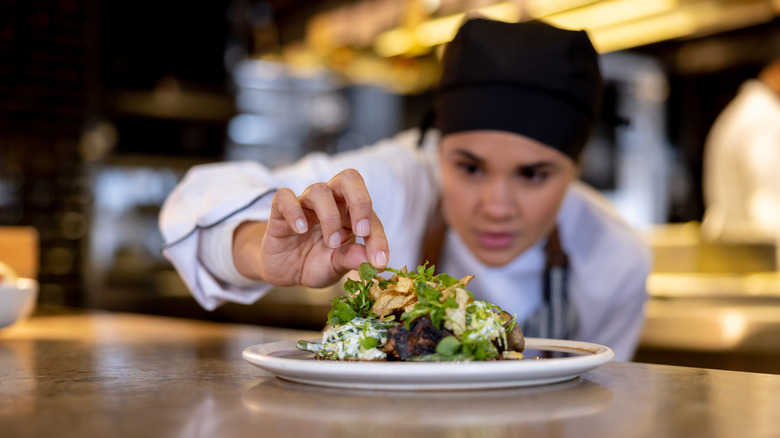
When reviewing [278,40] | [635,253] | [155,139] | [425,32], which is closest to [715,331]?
[635,253]

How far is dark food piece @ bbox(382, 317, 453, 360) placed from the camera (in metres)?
0.69

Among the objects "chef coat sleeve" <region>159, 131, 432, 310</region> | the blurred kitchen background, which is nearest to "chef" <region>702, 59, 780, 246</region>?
the blurred kitchen background

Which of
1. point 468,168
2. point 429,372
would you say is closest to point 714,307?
point 468,168

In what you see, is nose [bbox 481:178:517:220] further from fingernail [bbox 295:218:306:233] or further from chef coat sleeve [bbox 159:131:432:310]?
fingernail [bbox 295:218:306:233]

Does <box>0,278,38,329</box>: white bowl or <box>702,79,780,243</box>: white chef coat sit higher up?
<box>702,79,780,243</box>: white chef coat

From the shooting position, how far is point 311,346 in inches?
31.6

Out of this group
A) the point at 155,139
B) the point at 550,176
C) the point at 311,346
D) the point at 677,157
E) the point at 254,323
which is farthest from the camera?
the point at 677,157

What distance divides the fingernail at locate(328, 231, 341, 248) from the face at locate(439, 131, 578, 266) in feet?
2.09

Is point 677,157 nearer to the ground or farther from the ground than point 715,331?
farther from the ground

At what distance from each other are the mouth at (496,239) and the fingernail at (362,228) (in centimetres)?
70

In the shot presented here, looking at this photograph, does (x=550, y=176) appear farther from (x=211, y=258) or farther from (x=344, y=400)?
(x=344, y=400)

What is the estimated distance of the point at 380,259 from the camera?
2.61 feet

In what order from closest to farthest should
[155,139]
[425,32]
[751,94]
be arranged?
[425,32], [751,94], [155,139]

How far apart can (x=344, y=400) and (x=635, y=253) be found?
3.90ft
